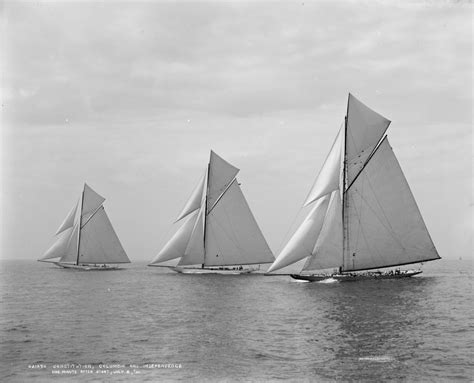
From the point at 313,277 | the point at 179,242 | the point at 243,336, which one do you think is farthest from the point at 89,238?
the point at 243,336

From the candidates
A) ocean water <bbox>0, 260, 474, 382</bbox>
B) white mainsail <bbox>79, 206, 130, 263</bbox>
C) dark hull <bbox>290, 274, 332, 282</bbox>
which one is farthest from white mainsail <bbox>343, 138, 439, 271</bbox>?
A: white mainsail <bbox>79, 206, 130, 263</bbox>

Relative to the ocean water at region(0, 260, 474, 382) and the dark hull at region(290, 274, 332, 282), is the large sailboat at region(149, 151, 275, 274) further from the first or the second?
the ocean water at region(0, 260, 474, 382)

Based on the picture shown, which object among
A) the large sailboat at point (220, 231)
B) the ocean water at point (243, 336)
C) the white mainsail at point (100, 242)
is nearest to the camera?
the ocean water at point (243, 336)

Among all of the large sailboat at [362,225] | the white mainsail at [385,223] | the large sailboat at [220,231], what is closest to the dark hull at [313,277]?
the large sailboat at [362,225]

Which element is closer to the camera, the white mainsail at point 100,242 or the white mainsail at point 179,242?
the white mainsail at point 179,242

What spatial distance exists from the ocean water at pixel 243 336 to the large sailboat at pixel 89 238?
42.6 meters

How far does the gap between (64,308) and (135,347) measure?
19920 millimetres

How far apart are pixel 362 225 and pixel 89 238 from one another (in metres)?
56.9

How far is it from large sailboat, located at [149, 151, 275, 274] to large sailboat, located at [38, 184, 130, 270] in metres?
20.3

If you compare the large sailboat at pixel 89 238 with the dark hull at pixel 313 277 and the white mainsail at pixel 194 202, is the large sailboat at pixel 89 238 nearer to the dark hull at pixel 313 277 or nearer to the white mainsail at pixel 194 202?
the white mainsail at pixel 194 202

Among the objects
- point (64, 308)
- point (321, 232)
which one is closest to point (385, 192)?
point (321, 232)

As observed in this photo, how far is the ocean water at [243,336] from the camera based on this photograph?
2384 centimetres

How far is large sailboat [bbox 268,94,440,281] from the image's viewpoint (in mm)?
57875

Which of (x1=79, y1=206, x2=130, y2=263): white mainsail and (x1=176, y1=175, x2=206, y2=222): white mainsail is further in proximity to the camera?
(x1=79, y1=206, x2=130, y2=263): white mainsail
